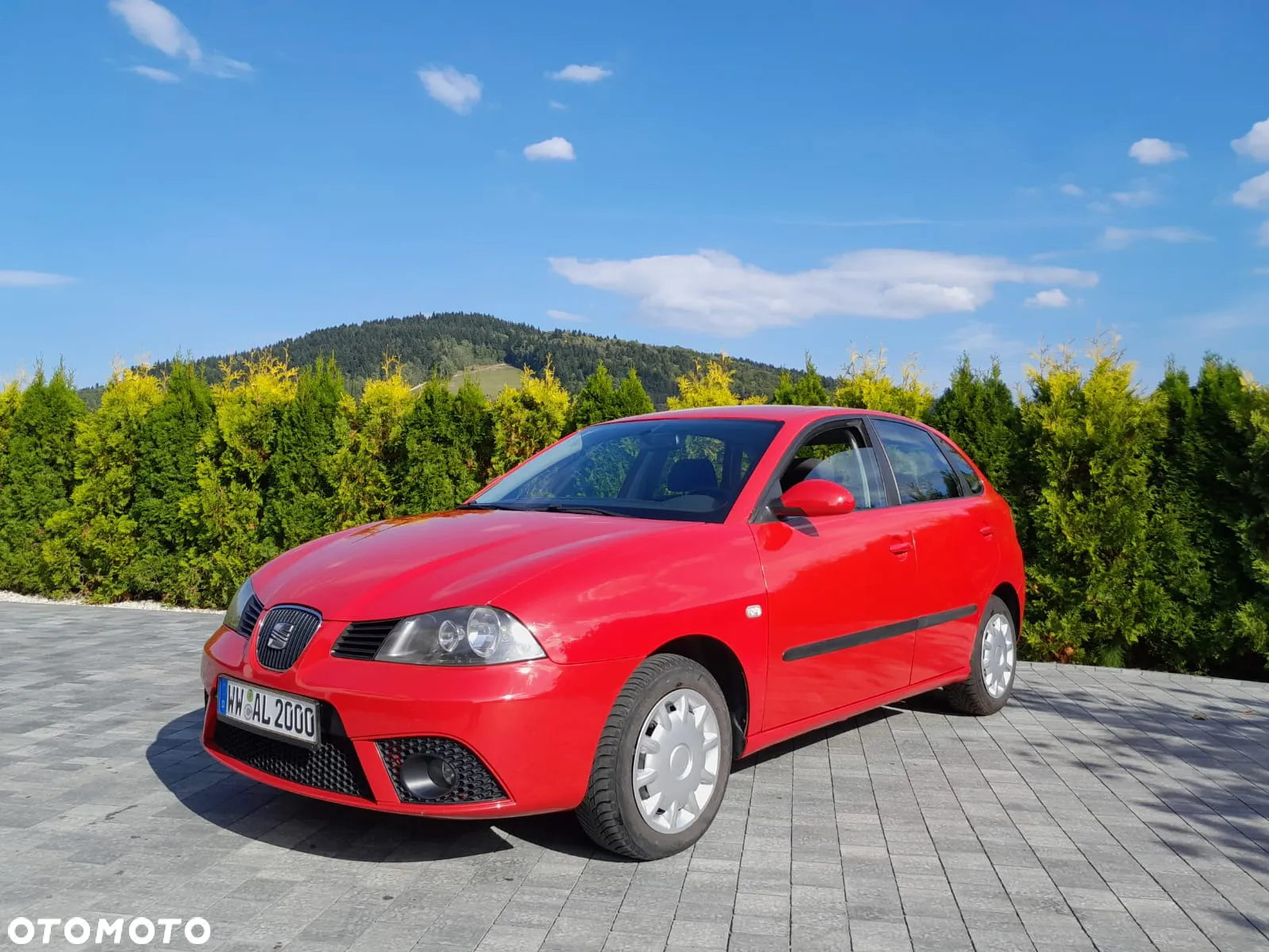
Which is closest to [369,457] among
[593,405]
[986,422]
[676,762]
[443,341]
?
[593,405]

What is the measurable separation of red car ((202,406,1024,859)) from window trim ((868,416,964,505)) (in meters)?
0.05

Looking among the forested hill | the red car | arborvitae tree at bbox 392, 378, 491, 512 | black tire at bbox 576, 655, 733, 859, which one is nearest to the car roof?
the red car

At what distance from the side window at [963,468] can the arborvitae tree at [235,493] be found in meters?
7.00

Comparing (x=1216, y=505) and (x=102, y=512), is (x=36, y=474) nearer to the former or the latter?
(x=102, y=512)

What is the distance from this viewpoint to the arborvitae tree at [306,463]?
10.1m

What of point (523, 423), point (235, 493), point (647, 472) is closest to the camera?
point (647, 472)

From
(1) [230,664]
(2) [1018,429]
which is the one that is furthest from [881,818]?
(2) [1018,429]

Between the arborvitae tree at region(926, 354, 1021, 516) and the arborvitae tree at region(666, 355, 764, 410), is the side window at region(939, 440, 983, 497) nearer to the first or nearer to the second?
the arborvitae tree at region(926, 354, 1021, 516)

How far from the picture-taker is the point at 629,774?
134 inches

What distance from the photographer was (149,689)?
20.8 ft

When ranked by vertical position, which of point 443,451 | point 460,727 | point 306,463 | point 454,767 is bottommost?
point 454,767

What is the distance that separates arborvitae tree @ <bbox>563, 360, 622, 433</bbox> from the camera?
997 centimetres

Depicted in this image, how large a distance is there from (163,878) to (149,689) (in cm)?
336

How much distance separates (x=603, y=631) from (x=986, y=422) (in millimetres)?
6264
